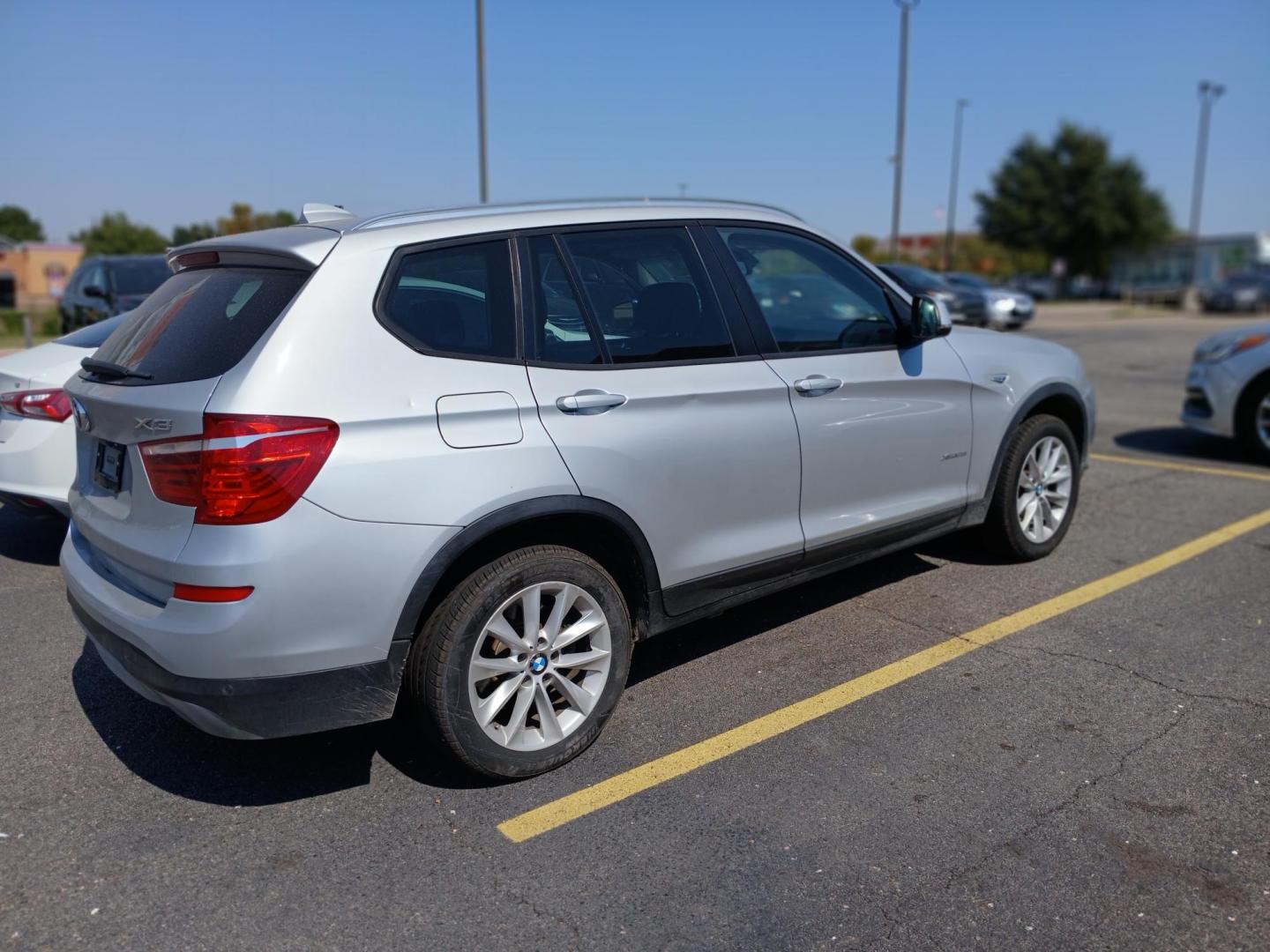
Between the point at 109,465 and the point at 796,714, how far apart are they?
248 cm

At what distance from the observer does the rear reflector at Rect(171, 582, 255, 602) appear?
2.75 meters

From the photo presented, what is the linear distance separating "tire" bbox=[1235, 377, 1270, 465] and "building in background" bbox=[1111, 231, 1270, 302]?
49.9 metres

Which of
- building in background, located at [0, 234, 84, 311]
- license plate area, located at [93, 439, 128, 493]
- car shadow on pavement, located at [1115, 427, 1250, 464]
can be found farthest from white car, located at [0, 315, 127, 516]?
building in background, located at [0, 234, 84, 311]

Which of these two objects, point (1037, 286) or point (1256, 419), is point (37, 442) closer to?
point (1256, 419)

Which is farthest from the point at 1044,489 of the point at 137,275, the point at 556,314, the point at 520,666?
the point at 137,275

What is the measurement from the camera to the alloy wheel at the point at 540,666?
3.18 m

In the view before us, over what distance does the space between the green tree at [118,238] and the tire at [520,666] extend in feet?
195

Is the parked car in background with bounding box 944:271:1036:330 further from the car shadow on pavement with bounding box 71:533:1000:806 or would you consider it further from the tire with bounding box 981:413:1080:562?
the car shadow on pavement with bounding box 71:533:1000:806

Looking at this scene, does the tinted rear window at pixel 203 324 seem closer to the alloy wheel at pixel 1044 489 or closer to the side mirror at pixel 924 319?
the side mirror at pixel 924 319

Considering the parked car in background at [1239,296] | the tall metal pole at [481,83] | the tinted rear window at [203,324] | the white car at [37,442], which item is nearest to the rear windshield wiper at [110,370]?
the tinted rear window at [203,324]

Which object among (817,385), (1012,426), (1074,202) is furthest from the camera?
(1074,202)

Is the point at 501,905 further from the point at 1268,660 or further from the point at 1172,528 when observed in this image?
the point at 1172,528

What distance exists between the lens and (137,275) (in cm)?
1131

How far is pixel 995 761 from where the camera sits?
3402 mm
